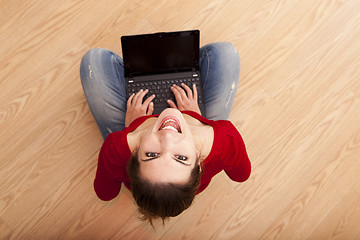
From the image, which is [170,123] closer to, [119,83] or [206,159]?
[206,159]

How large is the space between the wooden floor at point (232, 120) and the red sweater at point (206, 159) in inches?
10.3

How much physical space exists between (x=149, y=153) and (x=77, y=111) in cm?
64

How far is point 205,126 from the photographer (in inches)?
38.3

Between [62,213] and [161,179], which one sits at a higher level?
[161,179]

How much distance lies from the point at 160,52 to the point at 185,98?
0.20m

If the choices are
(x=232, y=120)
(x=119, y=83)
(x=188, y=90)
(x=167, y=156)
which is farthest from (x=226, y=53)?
(x=167, y=156)

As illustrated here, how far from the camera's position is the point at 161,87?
3.66 feet

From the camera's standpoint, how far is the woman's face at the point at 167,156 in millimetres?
736

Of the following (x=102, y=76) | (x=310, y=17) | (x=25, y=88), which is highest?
(x=310, y=17)

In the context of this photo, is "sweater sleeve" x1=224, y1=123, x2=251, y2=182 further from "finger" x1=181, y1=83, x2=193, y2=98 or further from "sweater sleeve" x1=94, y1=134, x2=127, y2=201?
"sweater sleeve" x1=94, y1=134, x2=127, y2=201

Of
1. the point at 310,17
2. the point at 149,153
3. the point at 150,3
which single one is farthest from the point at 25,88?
the point at 310,17

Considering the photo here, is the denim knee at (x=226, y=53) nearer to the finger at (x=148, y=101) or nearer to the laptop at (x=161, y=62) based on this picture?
the laptop at (x=161, y=62)

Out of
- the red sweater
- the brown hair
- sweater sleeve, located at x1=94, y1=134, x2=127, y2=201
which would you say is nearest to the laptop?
the red sweater

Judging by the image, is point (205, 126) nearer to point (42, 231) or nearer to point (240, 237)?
point (240, 237)
